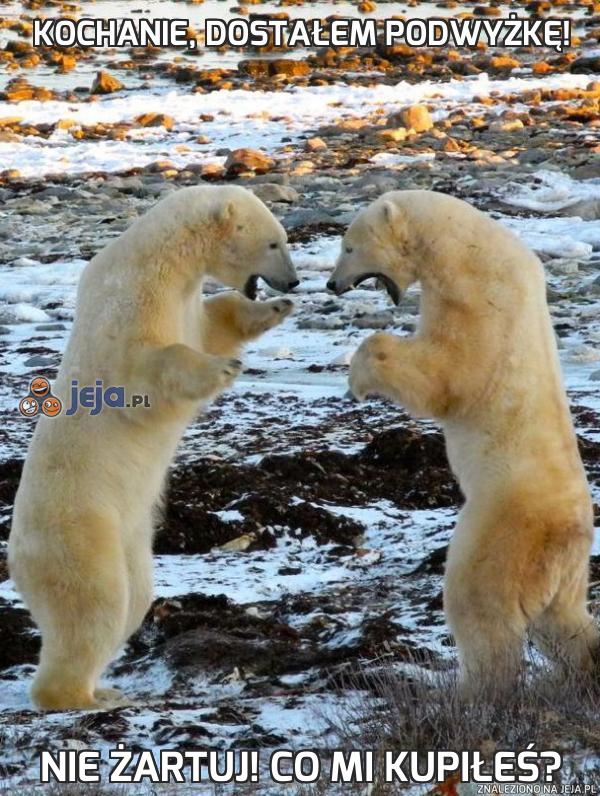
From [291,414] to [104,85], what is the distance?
17.0 m

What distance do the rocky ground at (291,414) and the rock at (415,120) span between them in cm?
3

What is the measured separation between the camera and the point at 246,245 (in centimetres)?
497

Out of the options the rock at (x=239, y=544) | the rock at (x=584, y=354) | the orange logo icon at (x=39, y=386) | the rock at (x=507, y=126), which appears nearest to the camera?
the rock at (x=239, y=544)

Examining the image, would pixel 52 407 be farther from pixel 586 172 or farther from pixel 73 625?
pixel 586 172

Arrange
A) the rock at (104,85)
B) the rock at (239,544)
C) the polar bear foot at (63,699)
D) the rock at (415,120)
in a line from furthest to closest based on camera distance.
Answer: the rock at (104,85)
the rock at (415,120)
the rock at (239,544)
the polar bear foot at (63,699)

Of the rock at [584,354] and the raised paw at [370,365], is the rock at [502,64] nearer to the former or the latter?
the rock at [584,354]

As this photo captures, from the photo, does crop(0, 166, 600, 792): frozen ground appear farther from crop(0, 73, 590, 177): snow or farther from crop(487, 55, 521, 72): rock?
crop(487, 55, 521, 72): rock

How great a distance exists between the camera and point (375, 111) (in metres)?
20.2

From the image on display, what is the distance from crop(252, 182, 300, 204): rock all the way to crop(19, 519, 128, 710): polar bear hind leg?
9.78m

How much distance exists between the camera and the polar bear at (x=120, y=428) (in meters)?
4.64

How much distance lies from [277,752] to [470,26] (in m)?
28.7

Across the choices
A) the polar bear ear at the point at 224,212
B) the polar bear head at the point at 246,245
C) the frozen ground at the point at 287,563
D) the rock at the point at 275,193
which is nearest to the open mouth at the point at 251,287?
the polar bear head at the point at 246,245

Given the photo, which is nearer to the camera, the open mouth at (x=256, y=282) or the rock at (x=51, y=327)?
the open mouth at (x=256, y=282)

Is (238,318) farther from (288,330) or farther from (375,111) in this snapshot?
(375,111)
